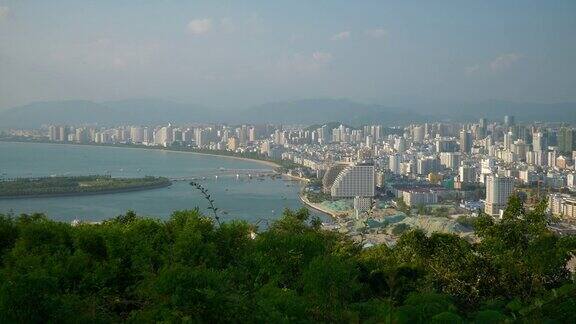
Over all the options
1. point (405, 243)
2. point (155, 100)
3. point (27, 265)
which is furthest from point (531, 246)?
point (155, 100)

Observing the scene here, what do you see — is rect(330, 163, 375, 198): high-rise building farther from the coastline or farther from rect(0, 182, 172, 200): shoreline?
rect(0, 182, 172, 200): shoreline

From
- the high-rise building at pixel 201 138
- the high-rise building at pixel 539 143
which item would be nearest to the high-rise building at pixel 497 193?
the high-rise building at pixel 539 143

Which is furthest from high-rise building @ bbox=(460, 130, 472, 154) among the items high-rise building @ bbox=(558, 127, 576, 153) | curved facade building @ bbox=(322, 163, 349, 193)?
curved facade building @ bbox=(322, 163, 349, 193)

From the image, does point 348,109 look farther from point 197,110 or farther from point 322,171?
point 322,171

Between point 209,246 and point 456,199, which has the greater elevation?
point 209,246

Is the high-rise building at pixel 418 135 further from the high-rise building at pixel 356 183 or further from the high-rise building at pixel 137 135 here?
the high-rise building at pixel 356 183

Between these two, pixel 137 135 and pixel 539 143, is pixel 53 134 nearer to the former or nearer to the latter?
pixel 137 135
